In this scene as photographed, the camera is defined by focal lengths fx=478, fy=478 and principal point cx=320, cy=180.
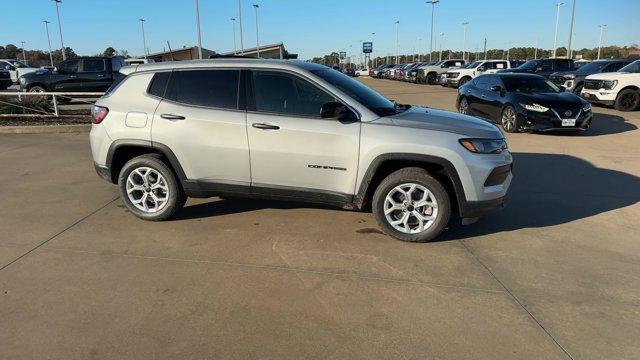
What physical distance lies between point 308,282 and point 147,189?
2.37m

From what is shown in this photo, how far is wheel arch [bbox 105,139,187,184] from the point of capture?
5012 millimetres

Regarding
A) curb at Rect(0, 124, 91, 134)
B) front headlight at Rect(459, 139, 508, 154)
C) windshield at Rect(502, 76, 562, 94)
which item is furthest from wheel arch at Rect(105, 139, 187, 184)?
windshield at Rect(502, 76, 562, 94)

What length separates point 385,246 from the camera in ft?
15.0

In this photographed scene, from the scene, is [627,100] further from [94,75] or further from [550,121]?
[94,75]

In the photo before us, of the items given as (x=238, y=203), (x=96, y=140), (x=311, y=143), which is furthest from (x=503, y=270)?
(x=96, y=140)


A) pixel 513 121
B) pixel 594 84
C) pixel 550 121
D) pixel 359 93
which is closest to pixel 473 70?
pixel 594 84

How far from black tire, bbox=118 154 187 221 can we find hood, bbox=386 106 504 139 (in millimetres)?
2376

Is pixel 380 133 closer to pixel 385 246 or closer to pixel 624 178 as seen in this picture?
pixel 385 246

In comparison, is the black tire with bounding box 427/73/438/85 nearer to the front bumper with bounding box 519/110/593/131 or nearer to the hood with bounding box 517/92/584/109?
the hood with bounding box 517/92/584/109

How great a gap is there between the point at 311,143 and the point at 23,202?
3.84 metres

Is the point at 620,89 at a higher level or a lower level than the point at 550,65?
lower

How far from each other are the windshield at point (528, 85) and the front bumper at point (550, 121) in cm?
97

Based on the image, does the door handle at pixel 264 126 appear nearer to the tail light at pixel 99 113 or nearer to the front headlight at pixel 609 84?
the tail light at pixel 99 113

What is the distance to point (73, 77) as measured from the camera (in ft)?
53.7
